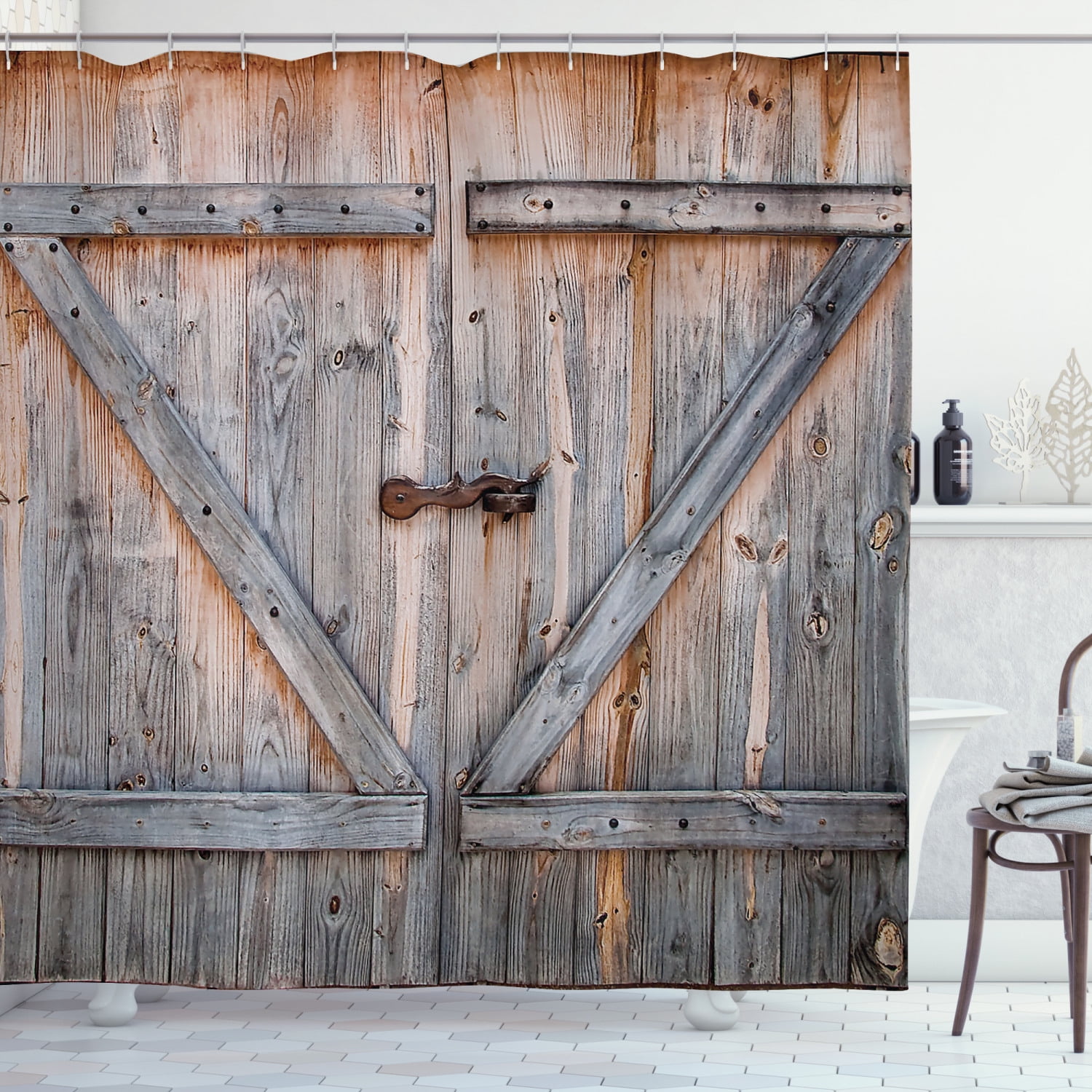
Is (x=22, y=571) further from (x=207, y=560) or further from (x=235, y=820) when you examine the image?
(x=235, y=820)

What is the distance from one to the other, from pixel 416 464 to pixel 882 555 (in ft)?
2.90

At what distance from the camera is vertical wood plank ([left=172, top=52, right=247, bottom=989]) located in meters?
2.42

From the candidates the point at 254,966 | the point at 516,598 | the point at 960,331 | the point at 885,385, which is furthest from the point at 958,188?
the point at 254,966

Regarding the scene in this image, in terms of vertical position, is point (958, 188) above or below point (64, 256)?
above

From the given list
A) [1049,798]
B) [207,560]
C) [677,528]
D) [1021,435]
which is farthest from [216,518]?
[1021,435]

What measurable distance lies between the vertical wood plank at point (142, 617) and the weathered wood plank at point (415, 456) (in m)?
0.39

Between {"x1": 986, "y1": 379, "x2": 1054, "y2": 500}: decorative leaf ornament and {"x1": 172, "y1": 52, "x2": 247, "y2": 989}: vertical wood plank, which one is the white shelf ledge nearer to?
{"x1": 986, "y1": 379, "x2": 1054, "y2": 500}: decorative leaf ornament

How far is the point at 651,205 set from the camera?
7.84 ft

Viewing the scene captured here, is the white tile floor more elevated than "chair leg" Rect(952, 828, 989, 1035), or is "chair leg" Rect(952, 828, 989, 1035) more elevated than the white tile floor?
"chair leg" Rect(952, 828, 989, 1035)

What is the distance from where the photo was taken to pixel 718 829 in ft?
7.87

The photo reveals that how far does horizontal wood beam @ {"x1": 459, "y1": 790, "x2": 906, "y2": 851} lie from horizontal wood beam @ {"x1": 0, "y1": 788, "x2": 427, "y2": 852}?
150 mm

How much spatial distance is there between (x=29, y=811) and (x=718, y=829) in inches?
50.4

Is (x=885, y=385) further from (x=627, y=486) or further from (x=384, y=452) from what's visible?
(x=384, y=452)

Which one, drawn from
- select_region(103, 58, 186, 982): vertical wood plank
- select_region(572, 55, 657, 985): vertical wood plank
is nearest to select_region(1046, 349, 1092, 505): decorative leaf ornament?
select_region(572, 55, 657, 985): vertical wood plank
